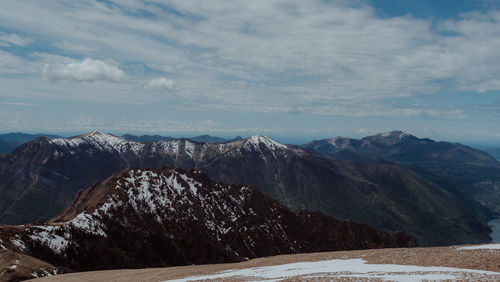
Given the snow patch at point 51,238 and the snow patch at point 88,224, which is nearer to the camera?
the snow patch at point 51,238

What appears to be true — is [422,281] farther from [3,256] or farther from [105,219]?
[105,219]

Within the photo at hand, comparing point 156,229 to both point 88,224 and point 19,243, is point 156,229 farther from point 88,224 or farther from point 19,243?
point 19,243

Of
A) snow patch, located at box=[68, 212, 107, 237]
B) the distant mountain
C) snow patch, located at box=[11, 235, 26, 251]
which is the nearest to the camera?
snow patch, located at box=[11, 235, 26, 251]

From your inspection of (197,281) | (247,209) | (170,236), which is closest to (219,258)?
(170,236)

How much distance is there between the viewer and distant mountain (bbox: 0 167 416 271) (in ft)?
349

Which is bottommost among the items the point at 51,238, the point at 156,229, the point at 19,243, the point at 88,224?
the point at 156,229

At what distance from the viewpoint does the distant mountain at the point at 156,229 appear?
106 m

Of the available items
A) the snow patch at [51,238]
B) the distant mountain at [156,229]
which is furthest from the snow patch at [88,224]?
the snow patch at [51,238]

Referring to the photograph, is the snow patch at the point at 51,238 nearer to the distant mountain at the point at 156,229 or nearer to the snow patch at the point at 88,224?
the distant mountain at the point at 156,229

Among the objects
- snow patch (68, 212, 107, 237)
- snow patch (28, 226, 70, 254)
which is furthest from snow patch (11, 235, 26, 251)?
snow patch (68, 212, 107, 237)

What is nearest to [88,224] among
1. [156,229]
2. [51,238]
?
[51,238]

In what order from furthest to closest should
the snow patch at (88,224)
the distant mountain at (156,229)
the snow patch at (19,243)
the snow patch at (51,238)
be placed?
the snow patch at (88,224), the distant mountain at (156,229), the snow patch at (51,238), the snow patch at (19,243)

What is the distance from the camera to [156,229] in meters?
147

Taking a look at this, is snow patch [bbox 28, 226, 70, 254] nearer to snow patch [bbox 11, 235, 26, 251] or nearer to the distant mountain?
the distant mountain
